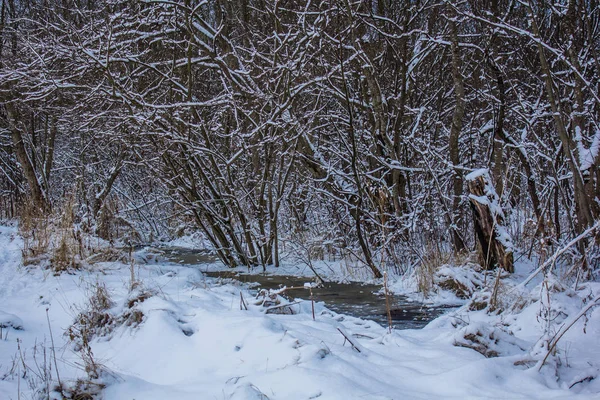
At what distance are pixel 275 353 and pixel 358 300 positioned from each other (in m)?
3.16

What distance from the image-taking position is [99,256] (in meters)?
7.38

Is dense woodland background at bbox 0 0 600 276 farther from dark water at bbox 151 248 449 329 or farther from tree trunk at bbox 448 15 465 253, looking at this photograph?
dark water at bbox 151 248 449 329

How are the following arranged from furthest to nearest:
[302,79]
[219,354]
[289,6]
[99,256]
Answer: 1. [289,6]
2. [302,79]
3. [99,256]
4. [219,354]

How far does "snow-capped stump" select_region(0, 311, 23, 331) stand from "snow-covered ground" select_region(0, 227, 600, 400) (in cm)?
1

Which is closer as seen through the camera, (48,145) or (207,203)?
(207,203)

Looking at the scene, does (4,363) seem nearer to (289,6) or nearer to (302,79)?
(302,79)

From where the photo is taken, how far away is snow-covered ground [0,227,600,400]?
271 centimetres

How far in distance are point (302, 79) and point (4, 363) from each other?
6.50 metres

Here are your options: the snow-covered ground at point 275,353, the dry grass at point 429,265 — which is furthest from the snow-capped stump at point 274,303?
the dry grass at point 429,265

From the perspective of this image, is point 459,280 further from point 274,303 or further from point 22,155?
point 22,155

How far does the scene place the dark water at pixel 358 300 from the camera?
5.24 metres

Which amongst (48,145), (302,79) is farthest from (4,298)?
(48,145)

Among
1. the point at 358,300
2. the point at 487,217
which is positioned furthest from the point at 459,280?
the point at 358,300

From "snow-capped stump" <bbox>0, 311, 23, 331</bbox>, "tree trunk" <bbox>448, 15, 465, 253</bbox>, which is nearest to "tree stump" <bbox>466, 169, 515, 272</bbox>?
"tree trunk" <bbox>448, 15, 465, 253</bbox>
